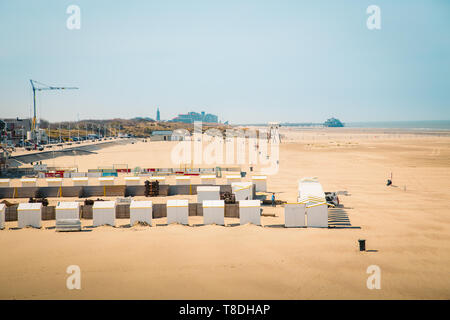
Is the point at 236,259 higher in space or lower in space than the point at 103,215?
lower

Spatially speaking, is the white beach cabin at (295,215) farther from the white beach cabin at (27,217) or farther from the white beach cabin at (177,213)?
the white beach cabin at (27,217)

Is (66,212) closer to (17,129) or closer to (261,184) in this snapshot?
(261,184)

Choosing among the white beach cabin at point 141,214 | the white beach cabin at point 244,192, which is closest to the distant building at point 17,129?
the white beach cabin at point 244,192

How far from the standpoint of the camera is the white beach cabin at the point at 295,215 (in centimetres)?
1764

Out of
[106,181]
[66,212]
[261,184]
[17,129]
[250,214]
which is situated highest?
[17,129]

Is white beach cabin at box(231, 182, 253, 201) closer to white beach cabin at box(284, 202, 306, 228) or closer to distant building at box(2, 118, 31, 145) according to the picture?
white beach cabin at box(284, 202, 306, 228)

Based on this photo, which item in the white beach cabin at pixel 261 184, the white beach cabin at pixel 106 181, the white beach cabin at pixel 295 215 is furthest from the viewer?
the white beach cabin at pixel 106 181

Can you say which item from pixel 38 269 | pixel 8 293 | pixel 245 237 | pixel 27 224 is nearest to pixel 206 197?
pixel 245 237

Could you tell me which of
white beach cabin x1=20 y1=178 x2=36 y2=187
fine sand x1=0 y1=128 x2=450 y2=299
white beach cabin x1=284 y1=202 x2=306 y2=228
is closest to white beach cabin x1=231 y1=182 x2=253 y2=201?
fine sand x1=0 y1=128 x2=450 y2=299

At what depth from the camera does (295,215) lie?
17641 mm

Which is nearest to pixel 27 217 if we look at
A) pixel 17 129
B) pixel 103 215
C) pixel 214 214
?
pixel 103 215

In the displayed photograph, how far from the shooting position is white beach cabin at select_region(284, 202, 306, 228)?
57.9ft

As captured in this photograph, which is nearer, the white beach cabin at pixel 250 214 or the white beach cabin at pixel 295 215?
the white beach cabin at pixel 295 215

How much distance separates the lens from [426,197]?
84.5ft
